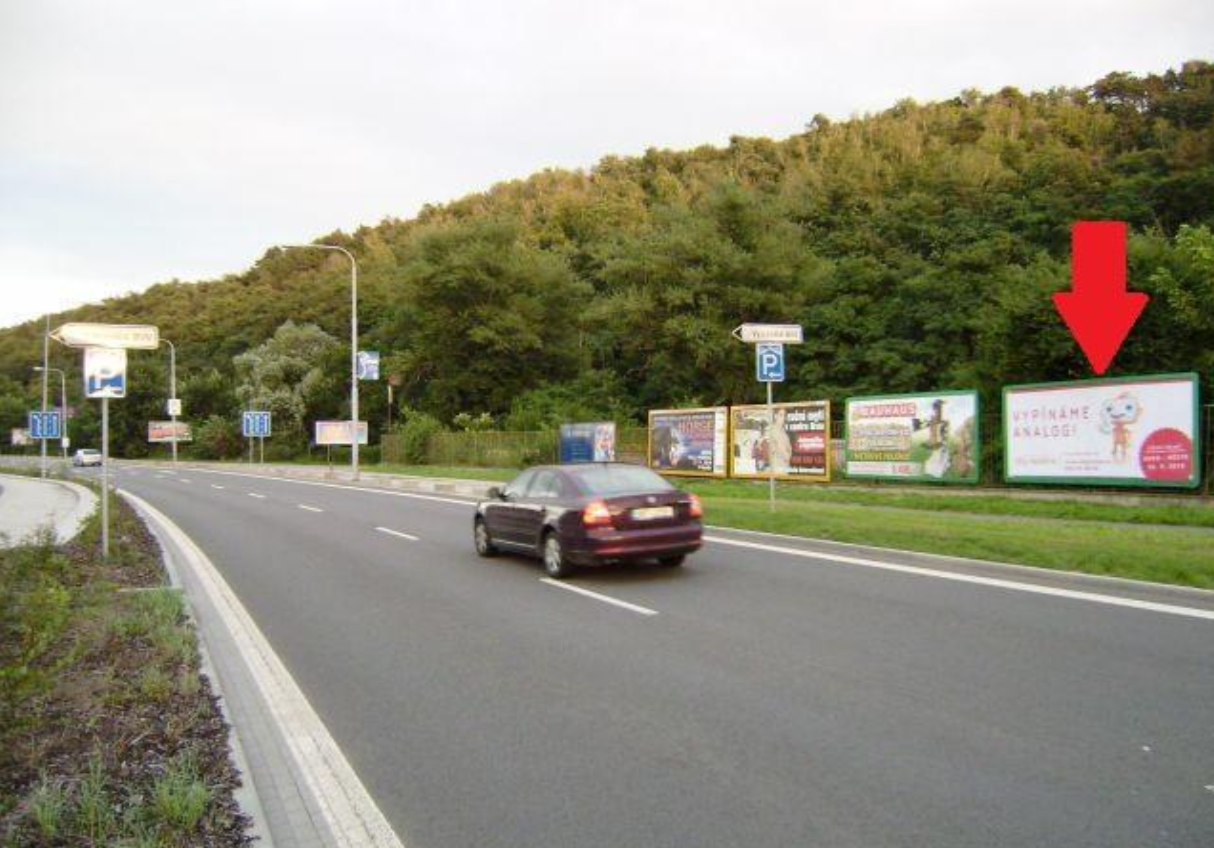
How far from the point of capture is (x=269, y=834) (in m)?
4.20

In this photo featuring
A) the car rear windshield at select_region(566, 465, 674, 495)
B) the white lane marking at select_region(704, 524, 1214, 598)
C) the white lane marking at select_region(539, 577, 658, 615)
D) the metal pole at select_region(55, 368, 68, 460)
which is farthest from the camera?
the metal pole at select_region(55, 368, 68, 460)

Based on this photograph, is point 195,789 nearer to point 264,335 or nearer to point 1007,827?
point 1007,827

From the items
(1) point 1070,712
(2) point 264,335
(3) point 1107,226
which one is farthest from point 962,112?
(1) point 1070,712

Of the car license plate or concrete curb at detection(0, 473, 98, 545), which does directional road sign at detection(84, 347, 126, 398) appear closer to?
concrete curb at detection(0, 473, 98, 545)

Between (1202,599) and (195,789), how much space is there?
8999mm

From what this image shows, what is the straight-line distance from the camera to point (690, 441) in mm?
28406

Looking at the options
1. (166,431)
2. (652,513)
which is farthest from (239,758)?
(166,431)

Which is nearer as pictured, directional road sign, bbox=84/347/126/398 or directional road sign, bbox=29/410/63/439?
directional road sign, bbox=84/347/126/398

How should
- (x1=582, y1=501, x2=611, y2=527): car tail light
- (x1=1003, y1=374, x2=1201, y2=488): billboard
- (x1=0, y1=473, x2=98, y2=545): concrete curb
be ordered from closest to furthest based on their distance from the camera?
1. (x1=582, y1=501, x2=611, y2=527): car tail light
2. (x1=0, y1=473, x2=98, y2=545): concrete curb
3. (x1=1003, y1=374, x2=1201, y2=488): billboard

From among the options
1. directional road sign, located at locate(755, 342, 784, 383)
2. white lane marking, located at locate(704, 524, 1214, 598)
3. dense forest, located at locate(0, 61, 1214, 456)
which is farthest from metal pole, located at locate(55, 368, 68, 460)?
white lane marking, located at locate(704, 524, 1214, 598)

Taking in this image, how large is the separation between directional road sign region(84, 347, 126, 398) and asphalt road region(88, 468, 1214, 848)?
173 inches

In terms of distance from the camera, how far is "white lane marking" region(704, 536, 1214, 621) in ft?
28.8

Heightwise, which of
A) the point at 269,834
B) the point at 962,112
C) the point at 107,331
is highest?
the point at 962,112

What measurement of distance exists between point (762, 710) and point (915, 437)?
17314 mm
